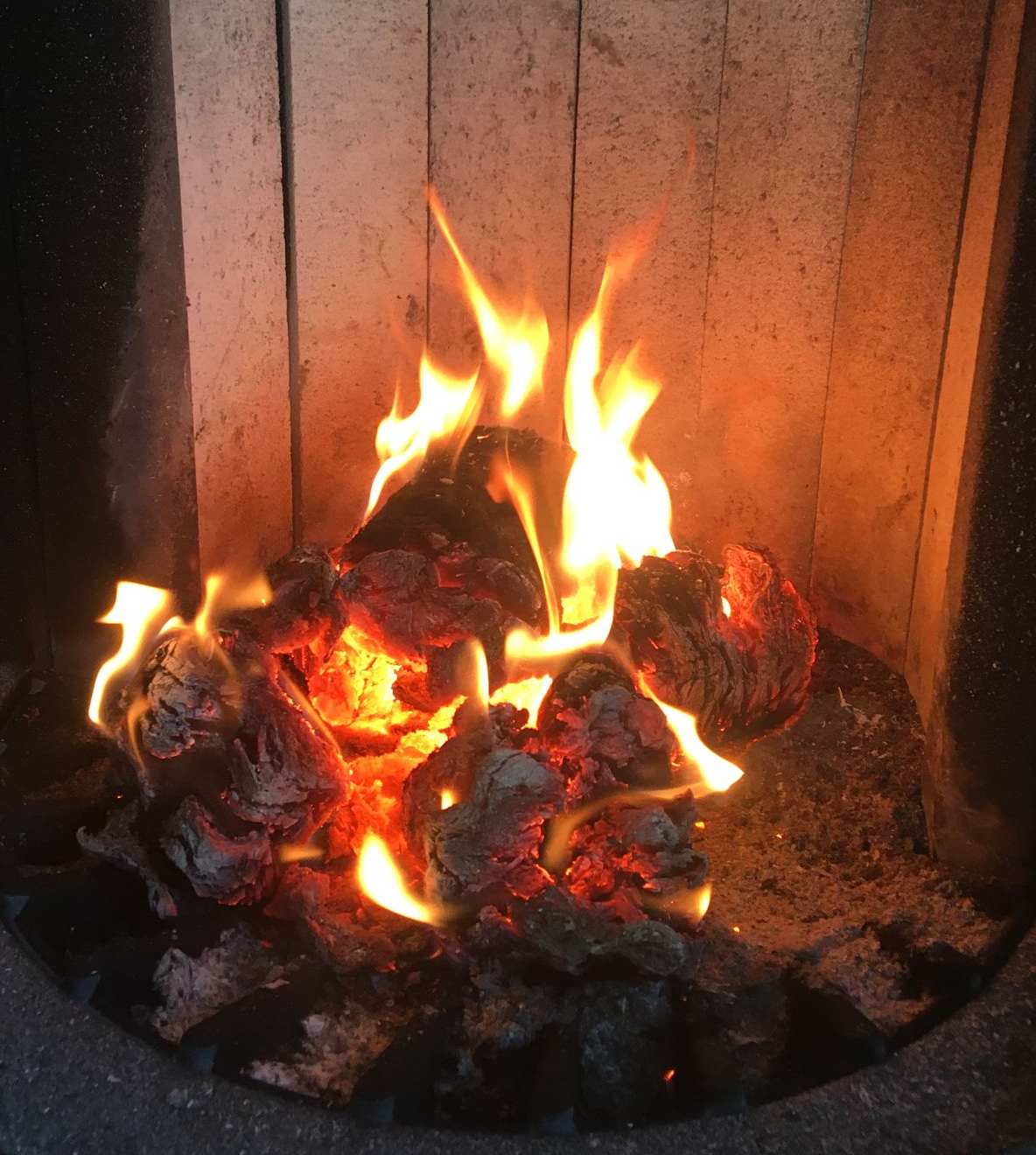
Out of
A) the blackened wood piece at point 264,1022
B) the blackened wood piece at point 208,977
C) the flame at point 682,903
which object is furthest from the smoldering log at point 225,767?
the flame at point 682,903

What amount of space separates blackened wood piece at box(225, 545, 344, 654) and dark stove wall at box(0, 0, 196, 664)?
0.50m

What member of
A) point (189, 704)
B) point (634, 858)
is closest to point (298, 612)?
point (189, 704)

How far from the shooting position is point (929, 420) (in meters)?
3.10

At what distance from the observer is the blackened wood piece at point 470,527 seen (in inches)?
108

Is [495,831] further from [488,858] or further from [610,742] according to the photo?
[610,742]

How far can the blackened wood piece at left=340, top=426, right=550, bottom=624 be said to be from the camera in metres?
2.75

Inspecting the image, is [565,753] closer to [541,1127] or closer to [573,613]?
[573,613]

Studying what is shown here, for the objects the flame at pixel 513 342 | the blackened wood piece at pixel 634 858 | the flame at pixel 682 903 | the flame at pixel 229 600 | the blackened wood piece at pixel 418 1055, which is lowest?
the blackened wood piece at pixel 418 1055

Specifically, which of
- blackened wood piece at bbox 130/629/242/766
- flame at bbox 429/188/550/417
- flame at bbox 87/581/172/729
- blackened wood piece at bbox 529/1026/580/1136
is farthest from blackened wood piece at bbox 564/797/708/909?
flame at bbox 429/188/550/417

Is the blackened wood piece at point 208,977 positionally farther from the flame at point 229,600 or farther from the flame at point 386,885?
the flame at point 229,600

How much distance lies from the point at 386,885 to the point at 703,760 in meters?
0.74

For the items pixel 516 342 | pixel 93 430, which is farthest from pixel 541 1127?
pixel 516 342

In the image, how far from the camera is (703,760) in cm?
263

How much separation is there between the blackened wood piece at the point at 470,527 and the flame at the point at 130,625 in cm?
45
